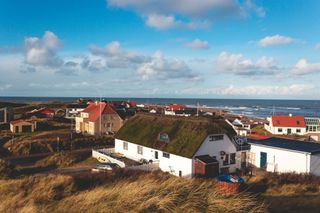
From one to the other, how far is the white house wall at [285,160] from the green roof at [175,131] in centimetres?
403

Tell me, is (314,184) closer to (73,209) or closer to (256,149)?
(256,149)

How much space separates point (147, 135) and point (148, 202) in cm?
2632

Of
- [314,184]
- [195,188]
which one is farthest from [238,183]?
[195,188]

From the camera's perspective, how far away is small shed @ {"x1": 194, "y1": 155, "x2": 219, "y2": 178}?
27141 mm

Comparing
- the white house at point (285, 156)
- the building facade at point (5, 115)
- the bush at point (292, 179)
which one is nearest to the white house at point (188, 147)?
the white house at point (285, 156)

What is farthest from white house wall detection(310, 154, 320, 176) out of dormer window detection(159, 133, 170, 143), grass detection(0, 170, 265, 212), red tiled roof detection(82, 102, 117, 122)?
red tiled roof detection(82, 102, 117, 122)

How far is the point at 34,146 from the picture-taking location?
41.4m

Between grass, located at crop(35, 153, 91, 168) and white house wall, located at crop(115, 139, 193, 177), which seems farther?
grass, located at crop(35, 153, 91, 168)

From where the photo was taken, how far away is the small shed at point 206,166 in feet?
89.0

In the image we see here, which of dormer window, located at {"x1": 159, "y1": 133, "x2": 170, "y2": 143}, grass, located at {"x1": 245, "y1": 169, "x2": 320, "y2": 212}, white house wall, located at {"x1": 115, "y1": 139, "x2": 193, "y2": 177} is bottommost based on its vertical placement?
white house wall, located at {"x1": 115, "y1": 139, "x2": 193, "y2": 177}

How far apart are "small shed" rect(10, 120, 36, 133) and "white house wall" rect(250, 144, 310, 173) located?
42.2m

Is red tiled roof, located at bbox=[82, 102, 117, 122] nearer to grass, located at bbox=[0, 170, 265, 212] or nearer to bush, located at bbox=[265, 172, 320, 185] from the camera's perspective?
bush, located at bbox=[265, 172, 320, 185]

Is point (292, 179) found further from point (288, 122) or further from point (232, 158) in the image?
point (288, 122)

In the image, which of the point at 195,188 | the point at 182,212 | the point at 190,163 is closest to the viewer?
the point at 182,212
